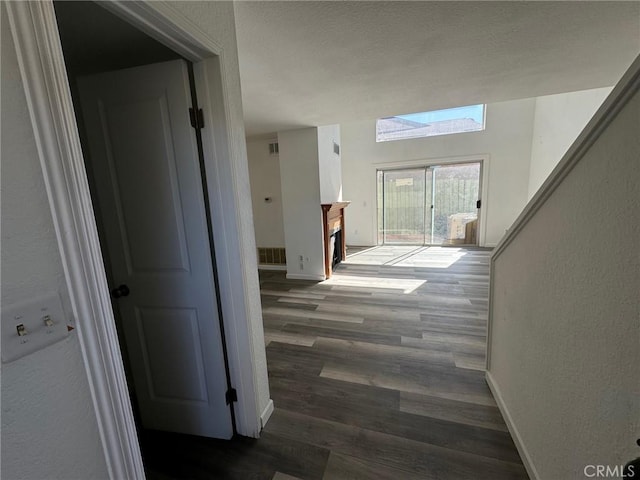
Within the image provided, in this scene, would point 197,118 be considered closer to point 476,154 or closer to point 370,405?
point 370,405

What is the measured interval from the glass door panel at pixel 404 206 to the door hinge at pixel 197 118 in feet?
19.1

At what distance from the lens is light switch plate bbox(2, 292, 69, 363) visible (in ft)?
1.61

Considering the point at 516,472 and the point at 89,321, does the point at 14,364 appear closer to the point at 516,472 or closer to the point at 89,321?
the point at 89,321

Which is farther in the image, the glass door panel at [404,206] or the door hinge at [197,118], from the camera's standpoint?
the glass door panel at [404,206]

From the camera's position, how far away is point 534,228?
3.94 ft

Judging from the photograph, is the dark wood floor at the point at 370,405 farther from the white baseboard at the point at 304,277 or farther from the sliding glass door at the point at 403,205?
the sliding glass door at the point at 403,205

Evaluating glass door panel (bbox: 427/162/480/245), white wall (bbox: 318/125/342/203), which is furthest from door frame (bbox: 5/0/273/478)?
glass door panel (bbox: 427/162/480/245)

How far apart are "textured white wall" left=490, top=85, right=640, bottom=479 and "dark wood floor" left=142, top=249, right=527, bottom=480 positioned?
35 cm

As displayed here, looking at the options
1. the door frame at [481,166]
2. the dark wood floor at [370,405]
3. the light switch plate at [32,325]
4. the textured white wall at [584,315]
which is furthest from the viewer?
the door frame at [481,166]

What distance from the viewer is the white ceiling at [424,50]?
4.72ft

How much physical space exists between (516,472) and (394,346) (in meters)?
1.13

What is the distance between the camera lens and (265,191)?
4.64 meters

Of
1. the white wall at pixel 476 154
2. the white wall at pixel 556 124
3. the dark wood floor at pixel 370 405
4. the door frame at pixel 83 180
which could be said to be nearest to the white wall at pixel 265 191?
the dark wood floor at pixel 370 405

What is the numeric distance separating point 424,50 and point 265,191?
3344 millimetres
